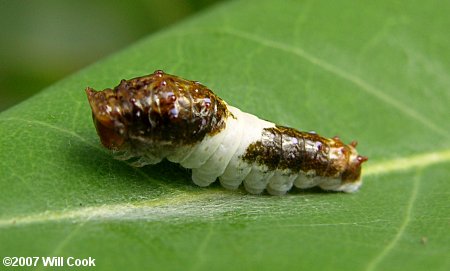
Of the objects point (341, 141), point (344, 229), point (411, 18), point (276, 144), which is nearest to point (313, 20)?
point (411, 18)

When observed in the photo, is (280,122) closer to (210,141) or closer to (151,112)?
(210,141)

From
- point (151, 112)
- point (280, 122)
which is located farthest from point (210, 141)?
point (280, 122)

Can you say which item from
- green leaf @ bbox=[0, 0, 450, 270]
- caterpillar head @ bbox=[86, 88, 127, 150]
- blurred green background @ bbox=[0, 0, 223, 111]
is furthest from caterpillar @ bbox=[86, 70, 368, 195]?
blurred green background @ bbox=[0, 0, 223, 111]

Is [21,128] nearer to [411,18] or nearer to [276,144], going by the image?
[276,144]

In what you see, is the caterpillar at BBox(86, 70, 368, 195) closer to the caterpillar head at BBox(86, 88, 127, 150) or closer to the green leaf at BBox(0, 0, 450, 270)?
the caterpillar head at BBox(86, 88, 127, 150)

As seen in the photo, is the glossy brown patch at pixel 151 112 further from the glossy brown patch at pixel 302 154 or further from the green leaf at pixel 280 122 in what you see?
the glossy brown patch at pixel 302 154

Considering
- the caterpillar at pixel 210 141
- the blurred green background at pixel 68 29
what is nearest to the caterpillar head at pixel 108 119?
the caterpillar at pixel 210 141
